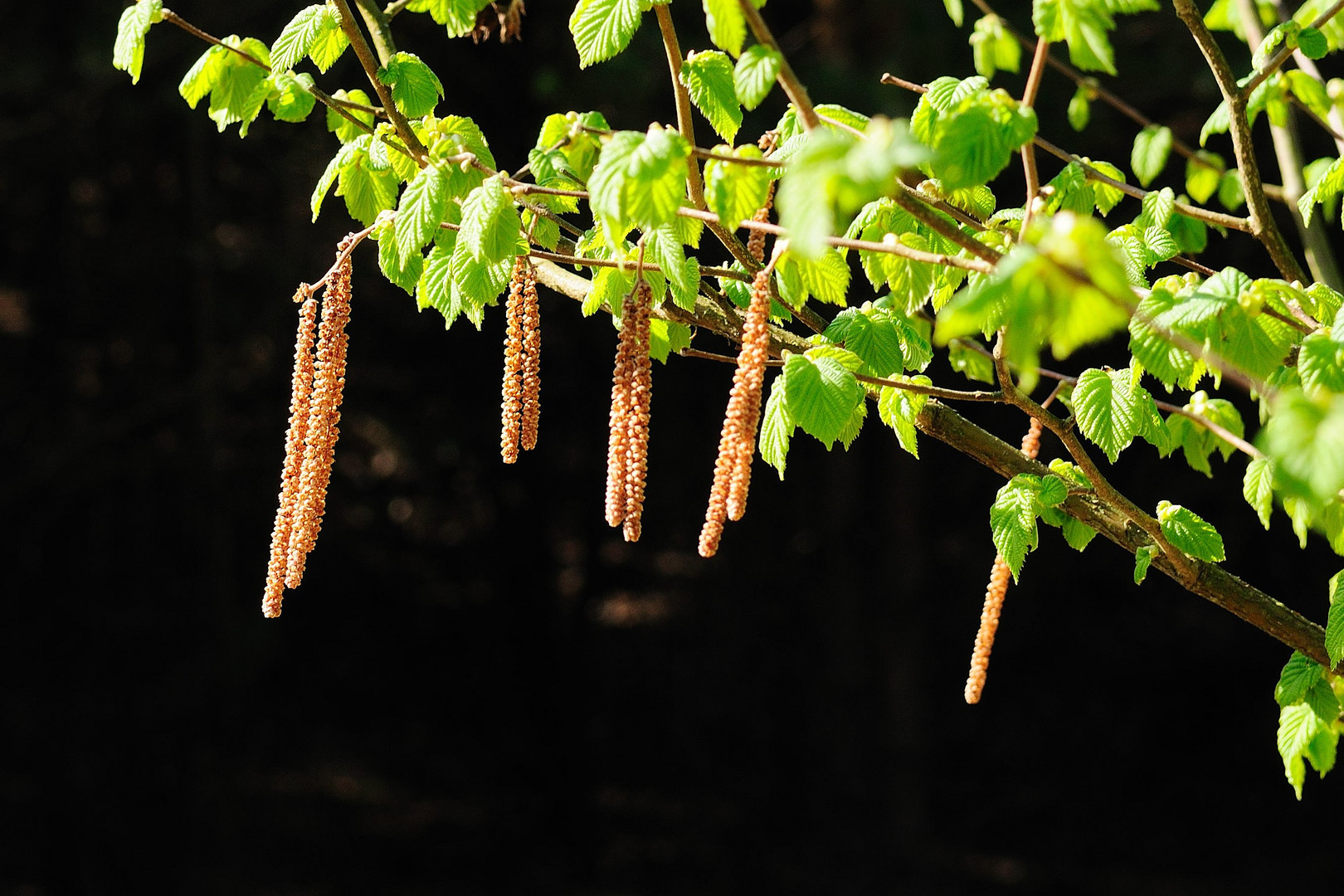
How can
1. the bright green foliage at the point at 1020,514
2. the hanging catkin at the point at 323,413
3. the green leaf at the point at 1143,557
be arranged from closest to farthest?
the hanging catkin at the point at 323,413, the bright green foliage at the point at 1020,514, the green leaf at the point at 1143,557

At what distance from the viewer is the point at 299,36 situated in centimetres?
201

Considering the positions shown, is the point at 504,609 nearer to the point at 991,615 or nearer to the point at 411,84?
the point at 991,615

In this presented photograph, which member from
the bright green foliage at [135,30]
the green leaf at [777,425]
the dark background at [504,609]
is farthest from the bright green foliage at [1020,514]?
the dark background at [504,609]

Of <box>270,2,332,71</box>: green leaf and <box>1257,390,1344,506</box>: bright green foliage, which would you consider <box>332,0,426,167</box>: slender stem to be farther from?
<box>1257,390,1344,506</box>: bright green foliage

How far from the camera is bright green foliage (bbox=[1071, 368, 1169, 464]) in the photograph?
1.89 metres

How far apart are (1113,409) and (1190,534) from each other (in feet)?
0.91

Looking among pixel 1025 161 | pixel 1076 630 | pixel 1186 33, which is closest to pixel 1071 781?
pixel 1076 630

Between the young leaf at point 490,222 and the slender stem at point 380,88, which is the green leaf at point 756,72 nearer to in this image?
the young leaf at point 490,222

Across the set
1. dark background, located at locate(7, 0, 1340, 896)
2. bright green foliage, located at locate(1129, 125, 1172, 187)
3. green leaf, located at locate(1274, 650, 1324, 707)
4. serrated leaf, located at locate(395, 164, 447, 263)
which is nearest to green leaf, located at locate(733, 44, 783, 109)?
serrated leaf, located at locate(395, 164, 447, 263)

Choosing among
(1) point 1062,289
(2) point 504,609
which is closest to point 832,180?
(1) point 1062,289

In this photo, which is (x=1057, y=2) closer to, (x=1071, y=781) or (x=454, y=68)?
(x=454, y=68)

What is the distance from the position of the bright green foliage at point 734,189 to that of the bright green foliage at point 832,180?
44 cm

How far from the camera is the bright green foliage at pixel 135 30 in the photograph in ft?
6.48

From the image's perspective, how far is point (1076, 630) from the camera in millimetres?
8867
